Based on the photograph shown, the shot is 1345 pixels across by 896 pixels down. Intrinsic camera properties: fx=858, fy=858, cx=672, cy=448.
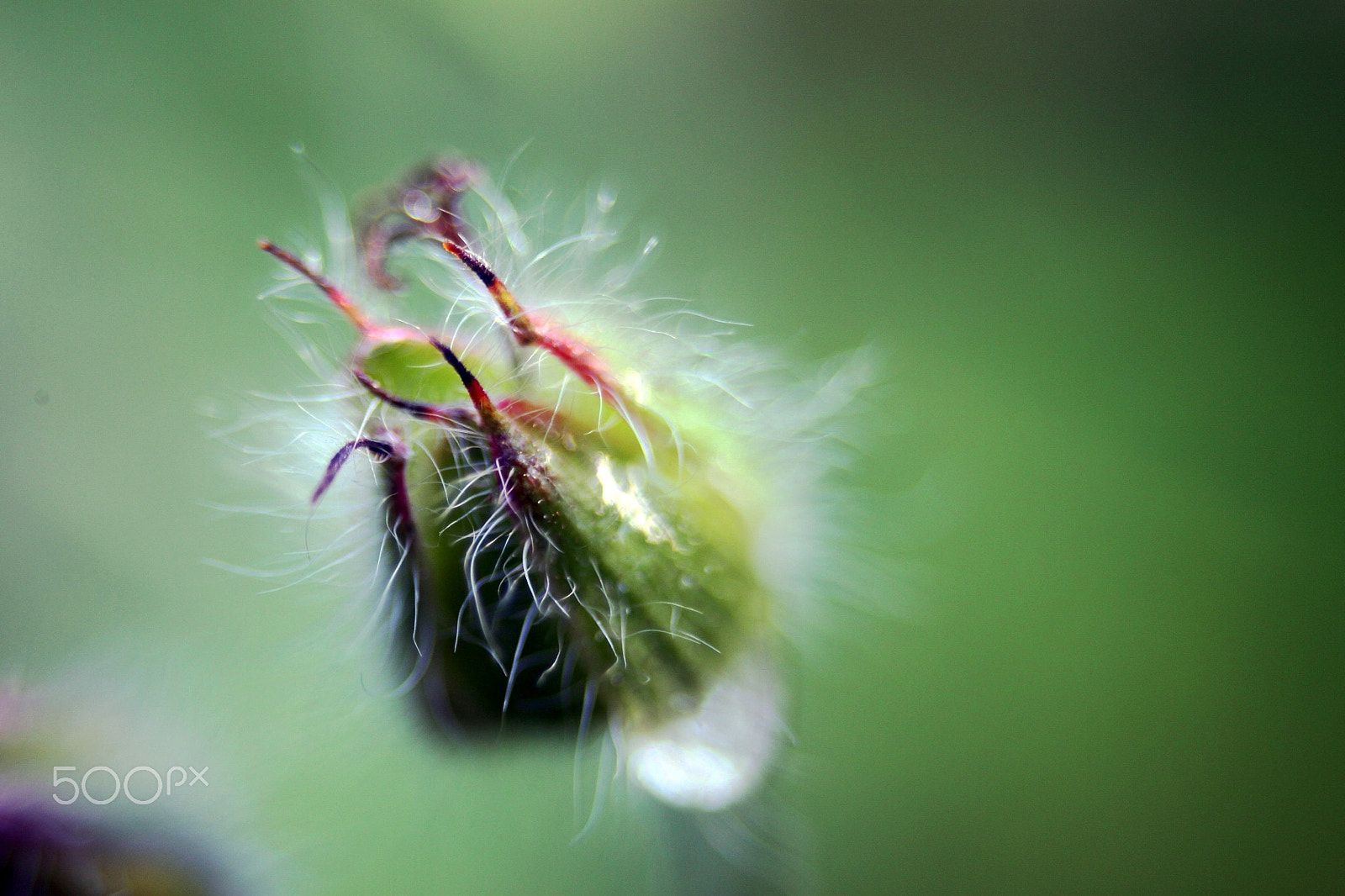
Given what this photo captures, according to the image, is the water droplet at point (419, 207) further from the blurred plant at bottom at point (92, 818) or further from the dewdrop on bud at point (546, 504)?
the blurred plant at bottom at point (92, 818)

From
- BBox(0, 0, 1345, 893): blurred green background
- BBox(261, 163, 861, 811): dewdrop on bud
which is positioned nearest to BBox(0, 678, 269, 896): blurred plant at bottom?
BBox(261, 163, 861, 811): dewdrop on bud

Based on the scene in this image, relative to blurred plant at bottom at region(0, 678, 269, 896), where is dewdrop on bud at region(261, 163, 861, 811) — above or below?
above

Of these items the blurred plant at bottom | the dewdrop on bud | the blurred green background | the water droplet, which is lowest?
the blurred plant at bottom

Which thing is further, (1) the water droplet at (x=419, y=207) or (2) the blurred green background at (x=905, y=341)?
(2) the blurred green background at (x=905, y=341)

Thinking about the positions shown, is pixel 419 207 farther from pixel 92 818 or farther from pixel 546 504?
pixel 92 818

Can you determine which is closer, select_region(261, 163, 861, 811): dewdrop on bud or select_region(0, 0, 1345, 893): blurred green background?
select_region(261, 163, 861, 811): dewdrop on bud

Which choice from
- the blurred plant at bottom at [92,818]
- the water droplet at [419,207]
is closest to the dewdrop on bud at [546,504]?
the water droplet at [419,207]

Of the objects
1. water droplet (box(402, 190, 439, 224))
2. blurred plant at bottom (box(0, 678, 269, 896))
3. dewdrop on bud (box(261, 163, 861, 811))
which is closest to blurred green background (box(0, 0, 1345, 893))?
blurred plant at bottom (box(0, 678, 269, 896))

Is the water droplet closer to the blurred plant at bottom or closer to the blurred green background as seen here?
the blurred plant at bottom
